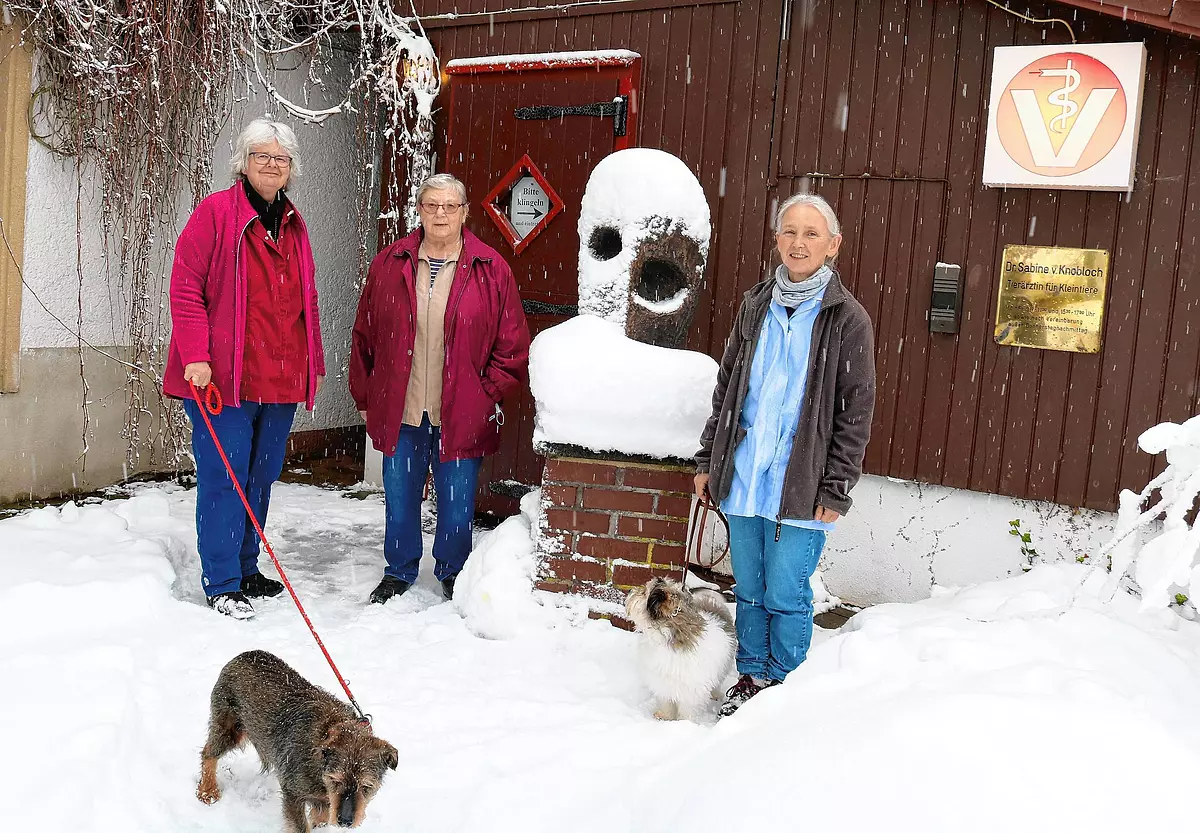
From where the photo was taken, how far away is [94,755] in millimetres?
2639

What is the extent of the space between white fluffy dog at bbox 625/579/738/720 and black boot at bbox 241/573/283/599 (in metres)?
1.95

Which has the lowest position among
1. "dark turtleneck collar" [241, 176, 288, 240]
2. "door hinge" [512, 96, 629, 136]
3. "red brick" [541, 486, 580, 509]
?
"red brick" [541, 486, 580, 509]

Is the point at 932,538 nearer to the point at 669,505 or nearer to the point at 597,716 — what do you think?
the point at 669,505

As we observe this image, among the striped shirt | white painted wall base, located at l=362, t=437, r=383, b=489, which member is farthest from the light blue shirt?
white painted wall base, located at l=362, t=437, r=383, b=489

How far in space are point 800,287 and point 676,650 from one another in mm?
1257

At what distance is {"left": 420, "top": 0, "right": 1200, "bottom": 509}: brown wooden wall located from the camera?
4234 mm

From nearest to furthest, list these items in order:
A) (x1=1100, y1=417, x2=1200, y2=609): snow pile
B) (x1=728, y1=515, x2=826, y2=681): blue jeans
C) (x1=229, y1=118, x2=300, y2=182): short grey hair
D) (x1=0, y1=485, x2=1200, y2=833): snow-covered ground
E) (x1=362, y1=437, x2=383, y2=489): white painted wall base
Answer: (x1=1100, y1=417, x2=1200, y2=609): snow pile, (x1=0, y1=485, x2=1200, y2=833): snow-covered ground, (x1=728, y1=515, x2=826, y2=681): blue jeans, (x1=229, y1=118, x2=300, y2=182): short grey hair, (x1=362, y1=437, x2=383, y2=489): white painted wall base

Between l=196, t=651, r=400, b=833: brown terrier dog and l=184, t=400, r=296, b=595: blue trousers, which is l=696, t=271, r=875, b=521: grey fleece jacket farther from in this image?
l=184, t=400, r=296, b=595: blue trousers

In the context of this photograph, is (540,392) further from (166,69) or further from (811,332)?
(166,69)

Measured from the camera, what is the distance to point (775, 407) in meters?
3.15

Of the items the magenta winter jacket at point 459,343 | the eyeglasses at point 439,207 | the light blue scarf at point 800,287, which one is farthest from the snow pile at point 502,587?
the light blue scarf at point 800,287

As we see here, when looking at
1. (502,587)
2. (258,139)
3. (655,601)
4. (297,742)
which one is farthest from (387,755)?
(258,139)

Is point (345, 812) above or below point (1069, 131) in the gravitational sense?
below

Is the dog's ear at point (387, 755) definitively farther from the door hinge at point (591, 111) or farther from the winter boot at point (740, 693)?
the door hinge at point (591, 111)
